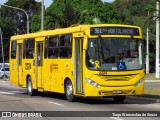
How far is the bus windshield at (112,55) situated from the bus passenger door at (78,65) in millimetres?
654

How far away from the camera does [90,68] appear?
18312 mm

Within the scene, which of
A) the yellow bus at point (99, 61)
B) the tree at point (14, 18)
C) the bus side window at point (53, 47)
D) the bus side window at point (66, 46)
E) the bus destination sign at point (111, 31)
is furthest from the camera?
the tree at point (14, 18)

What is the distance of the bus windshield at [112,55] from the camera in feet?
60.1

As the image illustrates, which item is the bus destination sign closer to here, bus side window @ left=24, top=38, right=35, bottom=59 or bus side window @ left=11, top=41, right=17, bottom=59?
bus side window @ left=24, top=38, right=35, bottom=59

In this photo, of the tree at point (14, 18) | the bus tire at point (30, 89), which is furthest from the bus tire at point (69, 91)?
the tree at point (14, 18)

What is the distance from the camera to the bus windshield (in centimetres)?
1831

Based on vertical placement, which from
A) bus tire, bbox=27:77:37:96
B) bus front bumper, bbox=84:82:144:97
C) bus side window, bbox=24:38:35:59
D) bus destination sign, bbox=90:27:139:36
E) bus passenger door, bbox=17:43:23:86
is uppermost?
bus destination sign, bbox=90:27:139:36

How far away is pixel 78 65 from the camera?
19.2 metres

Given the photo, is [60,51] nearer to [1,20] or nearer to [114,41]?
[114,41]

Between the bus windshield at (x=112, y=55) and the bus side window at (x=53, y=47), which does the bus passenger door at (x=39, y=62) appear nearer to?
the bus side window at (x=53, y=47)

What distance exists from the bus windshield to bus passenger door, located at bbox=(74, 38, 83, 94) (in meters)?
0.65

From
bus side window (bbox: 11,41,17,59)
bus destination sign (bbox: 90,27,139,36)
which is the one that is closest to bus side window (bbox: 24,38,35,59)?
bus side window (bbox: 11,41,17,59)

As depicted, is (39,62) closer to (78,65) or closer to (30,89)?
(30,89)

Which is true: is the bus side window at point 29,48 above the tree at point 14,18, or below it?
below
